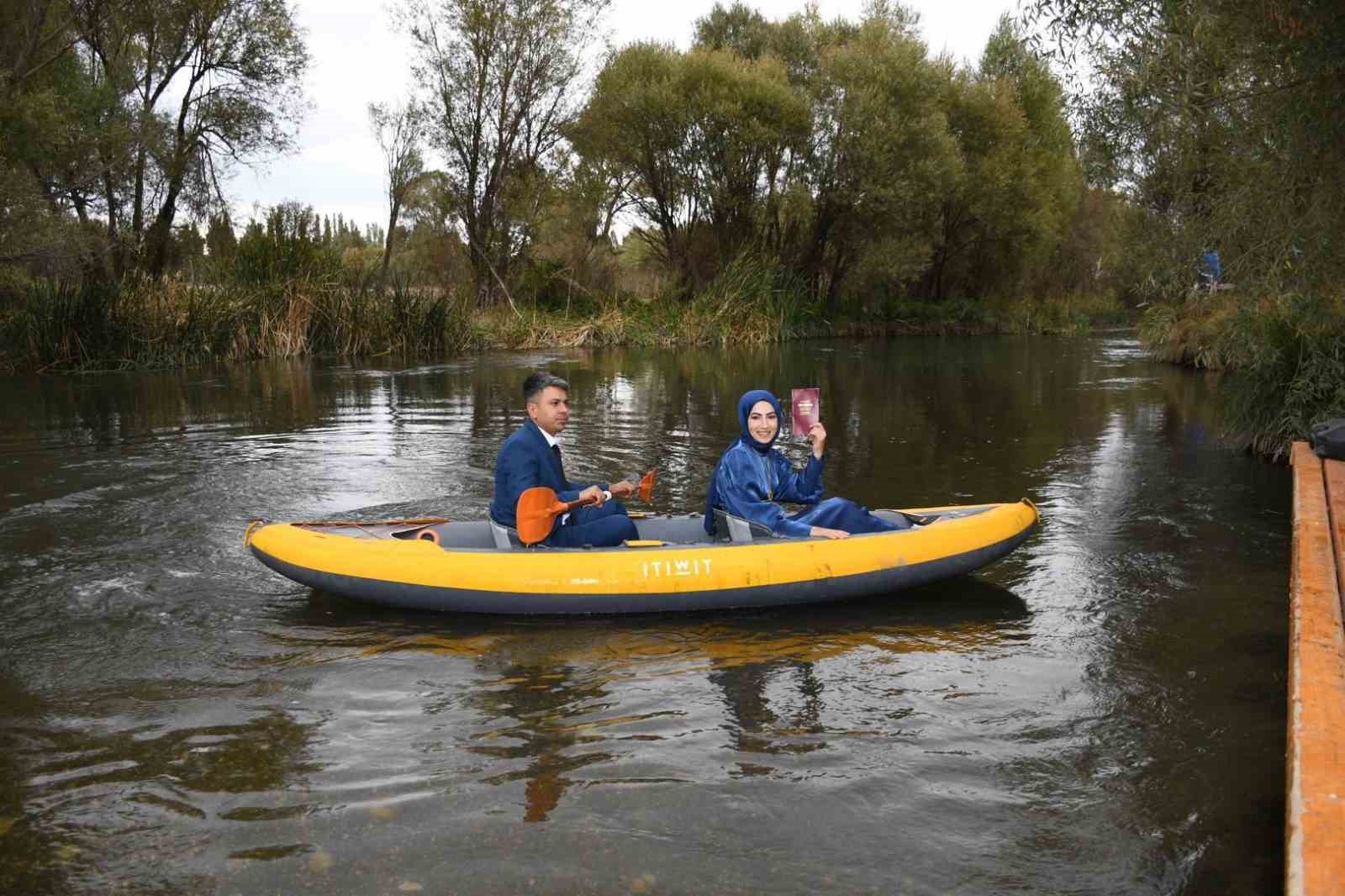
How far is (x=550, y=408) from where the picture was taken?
19.0ft

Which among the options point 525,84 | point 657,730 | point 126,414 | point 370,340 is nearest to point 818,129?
point 525,84

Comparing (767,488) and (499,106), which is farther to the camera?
(499,106)

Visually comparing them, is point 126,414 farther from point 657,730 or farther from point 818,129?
point 818,129

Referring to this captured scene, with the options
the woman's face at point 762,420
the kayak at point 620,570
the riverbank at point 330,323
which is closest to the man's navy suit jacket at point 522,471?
the kayak at point 620,570

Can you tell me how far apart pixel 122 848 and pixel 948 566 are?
4081mm

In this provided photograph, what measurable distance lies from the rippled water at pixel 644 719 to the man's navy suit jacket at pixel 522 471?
0.68 m

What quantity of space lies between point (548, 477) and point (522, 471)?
0.54ft

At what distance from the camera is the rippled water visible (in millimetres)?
3334

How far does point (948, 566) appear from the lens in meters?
5.82

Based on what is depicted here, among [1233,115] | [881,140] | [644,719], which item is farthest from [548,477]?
[881,140]

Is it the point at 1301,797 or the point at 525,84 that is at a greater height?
the point at 525,84

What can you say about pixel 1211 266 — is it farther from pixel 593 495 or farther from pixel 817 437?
pixel 593 495

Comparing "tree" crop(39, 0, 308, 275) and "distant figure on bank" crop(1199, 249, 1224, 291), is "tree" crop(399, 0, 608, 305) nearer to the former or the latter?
"tree" crop(39, 0, 308, 275)

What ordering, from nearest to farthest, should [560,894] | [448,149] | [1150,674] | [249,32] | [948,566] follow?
1. [560,894]
2. [1150,674]
3. [948,566]
4. [249,32]
5. [448,149]
